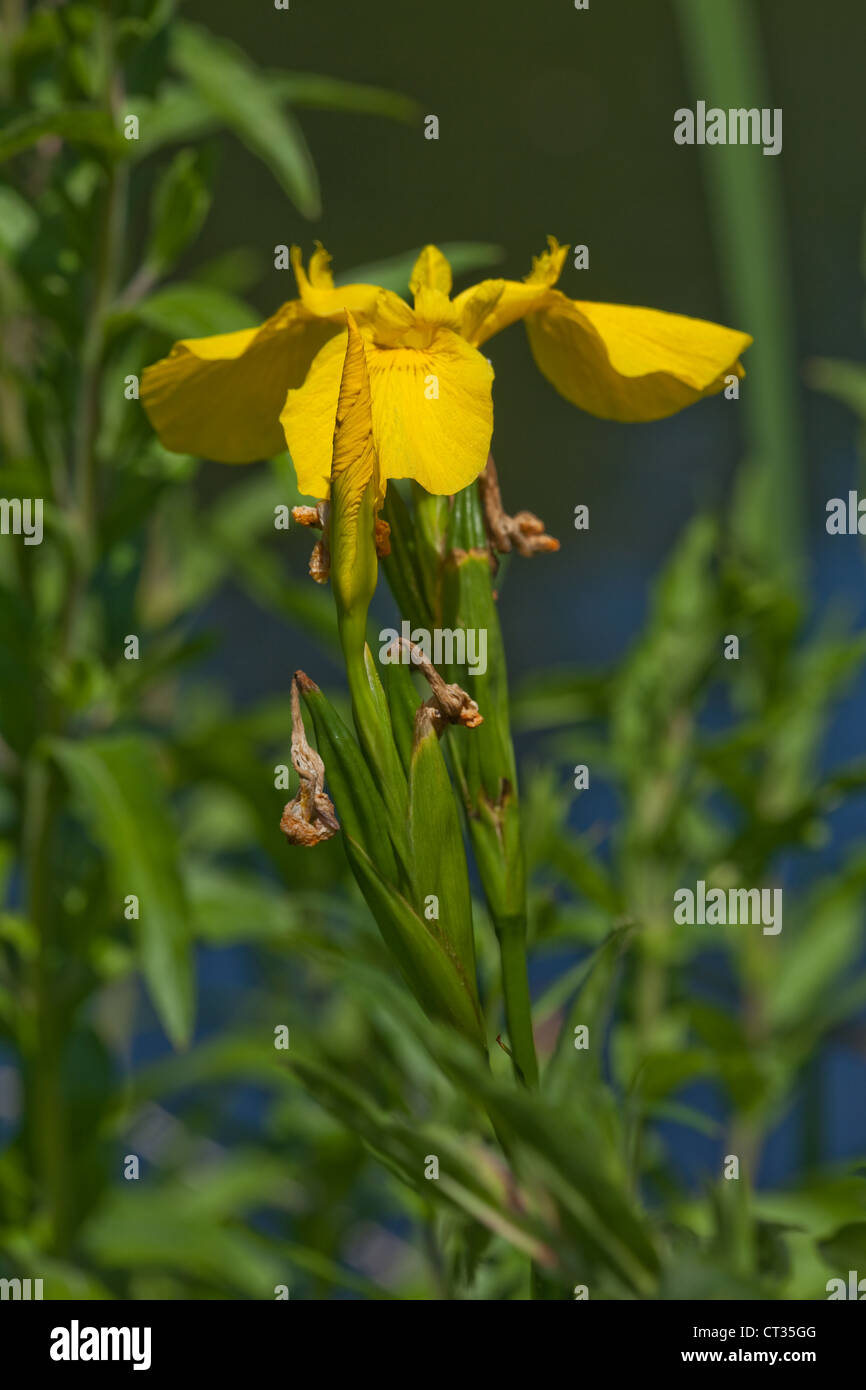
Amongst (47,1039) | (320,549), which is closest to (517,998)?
(320,549)

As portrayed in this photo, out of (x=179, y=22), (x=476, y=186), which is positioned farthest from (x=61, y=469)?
(x=476, y=186)

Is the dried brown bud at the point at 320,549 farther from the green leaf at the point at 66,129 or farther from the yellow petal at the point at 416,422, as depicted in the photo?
the green leaf at the point at 66,129

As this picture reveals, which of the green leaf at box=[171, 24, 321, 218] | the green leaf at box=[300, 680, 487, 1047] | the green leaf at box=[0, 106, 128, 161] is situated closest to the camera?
the green leaf at box=[300, 680, 487, 1047]

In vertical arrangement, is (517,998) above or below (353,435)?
below

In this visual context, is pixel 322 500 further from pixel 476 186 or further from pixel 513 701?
pixel 476 186

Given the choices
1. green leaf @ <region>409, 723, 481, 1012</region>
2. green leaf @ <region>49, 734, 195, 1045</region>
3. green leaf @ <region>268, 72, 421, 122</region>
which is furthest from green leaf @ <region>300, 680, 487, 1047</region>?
green leaf @ <region>268, 72, 421, 122</region>

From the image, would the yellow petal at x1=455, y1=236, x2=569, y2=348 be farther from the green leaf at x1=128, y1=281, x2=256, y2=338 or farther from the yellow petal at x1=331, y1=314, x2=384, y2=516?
the green leaf at x1=128, y1=281, x2=256, y2=338

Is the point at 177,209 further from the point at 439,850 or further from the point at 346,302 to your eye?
the point at 439,850
